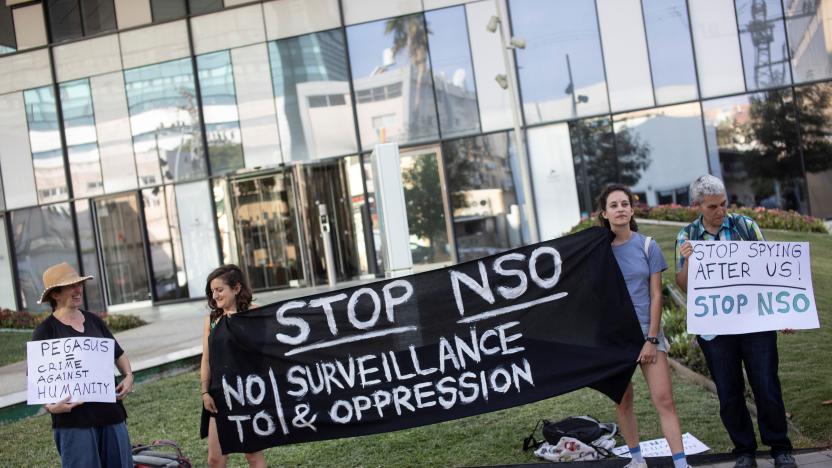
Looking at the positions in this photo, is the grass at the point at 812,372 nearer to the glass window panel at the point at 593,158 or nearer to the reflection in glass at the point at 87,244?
the glass window panel at the point at 593,158

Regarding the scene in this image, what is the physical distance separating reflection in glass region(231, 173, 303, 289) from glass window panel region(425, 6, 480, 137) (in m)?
4.85

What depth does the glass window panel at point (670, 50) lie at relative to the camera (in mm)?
19312

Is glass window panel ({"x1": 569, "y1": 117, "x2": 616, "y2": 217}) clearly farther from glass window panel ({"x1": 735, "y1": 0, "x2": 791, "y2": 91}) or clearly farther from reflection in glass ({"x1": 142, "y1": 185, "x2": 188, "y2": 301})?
reflection in glass ({"x1": 142, "y1": 185, "x2": 188, "y2": 301})

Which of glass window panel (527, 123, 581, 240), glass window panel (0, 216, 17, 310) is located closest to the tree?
glass window panel (527, 123, 581, 240)

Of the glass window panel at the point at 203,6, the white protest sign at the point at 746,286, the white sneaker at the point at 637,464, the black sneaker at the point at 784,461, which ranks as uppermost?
the glass window panel at the point at 203,6

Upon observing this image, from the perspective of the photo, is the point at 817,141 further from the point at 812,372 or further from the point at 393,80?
the point at 812,372

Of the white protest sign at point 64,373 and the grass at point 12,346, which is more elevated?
the white protest sign at point 64,373

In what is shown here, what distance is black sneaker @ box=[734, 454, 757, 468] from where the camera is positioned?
527 cm

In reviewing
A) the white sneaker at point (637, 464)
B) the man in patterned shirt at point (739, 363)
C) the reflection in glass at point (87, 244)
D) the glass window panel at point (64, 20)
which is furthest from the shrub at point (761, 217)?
the glass window panel at point (64, 20)

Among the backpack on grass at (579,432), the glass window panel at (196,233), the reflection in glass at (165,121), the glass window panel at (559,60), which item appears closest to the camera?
the backpack on grass at (579,432)

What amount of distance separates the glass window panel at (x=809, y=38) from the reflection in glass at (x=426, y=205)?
28.2ft

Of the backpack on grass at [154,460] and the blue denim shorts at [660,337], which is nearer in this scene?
the blue denim shorts at [660,337]

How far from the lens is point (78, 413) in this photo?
197 inches

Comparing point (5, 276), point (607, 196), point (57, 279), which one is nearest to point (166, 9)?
point (5, 276)
